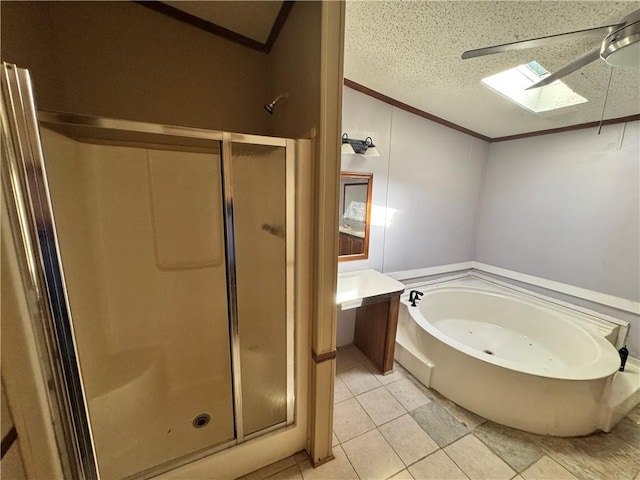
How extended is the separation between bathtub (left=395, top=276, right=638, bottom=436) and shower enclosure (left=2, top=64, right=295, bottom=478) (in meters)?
1.15

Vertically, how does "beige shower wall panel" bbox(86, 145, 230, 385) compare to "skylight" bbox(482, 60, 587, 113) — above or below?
below

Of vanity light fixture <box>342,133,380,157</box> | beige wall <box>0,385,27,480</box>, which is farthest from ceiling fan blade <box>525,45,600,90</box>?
beige wall <box>0,385,27,480</box>

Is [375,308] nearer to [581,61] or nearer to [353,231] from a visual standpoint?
[353,231]

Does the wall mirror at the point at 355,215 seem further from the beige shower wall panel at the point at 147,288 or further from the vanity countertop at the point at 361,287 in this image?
→ the beige shower wall panel at the point at 147,288

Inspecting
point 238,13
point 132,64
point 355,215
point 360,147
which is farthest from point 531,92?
point 132,64

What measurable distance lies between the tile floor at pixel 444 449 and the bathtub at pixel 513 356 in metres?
0.09

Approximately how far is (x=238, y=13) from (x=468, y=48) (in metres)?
1.33

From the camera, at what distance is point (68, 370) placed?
77cm

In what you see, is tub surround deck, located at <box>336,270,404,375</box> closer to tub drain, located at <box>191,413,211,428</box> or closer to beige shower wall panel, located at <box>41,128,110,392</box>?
tub drain, located at <box>191,413,211,428</box>

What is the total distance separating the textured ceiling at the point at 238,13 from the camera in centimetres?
121

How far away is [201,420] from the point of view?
1302 mm

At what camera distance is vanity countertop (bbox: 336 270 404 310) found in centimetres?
167

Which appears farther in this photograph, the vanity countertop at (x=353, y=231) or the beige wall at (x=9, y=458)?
the vanity countertop at (x=353, y=231)

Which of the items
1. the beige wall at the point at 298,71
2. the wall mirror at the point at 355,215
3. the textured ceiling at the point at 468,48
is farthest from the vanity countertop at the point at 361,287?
the textured ceiling at the point at 468,48
